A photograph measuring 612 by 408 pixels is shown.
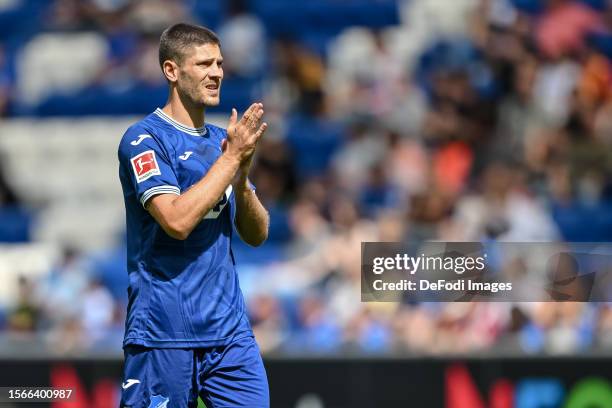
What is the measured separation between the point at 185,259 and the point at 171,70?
76 centimetres

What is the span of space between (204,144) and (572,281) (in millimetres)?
2643

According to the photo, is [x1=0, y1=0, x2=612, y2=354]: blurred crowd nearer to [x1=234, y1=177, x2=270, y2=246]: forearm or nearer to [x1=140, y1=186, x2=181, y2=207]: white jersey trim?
[x1=234, y1=177, x2=270, y2=246]: forearm

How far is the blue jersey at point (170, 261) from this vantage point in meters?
4.59

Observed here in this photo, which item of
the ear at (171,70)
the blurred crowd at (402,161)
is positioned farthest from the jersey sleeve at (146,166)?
the blurred crowd at (402,161)

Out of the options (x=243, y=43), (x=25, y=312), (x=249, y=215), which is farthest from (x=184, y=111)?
(x=243, y=43)

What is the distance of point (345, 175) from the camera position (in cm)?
1093

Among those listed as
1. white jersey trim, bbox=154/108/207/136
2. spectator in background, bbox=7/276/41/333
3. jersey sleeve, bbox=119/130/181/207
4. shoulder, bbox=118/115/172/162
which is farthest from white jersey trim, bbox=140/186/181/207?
spectator in background, bbox=7/276/41/333

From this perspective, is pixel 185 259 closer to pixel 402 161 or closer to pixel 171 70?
pixel 171 70

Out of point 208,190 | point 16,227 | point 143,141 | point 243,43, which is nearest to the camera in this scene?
point 208,190

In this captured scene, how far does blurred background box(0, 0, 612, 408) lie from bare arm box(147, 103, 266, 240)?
3.17m

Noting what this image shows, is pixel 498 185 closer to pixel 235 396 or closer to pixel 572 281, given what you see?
pixel 572 281

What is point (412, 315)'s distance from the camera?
7.70 metres

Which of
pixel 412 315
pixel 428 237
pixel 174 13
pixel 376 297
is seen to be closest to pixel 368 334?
pixel 412 315

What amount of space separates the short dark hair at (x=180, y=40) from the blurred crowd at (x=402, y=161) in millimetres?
3133
